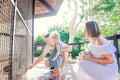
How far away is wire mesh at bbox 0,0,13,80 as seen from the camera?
1933 millimetres

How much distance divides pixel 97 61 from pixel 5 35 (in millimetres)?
901

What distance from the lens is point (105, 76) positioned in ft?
7.93

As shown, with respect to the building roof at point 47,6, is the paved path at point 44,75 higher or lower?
lower

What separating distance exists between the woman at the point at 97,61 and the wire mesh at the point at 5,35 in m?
0.74

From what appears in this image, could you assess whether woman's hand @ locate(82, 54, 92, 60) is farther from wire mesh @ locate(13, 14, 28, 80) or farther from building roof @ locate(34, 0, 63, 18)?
building roof @ locate(34, 0, 63, 18)

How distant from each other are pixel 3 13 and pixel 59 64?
102 inches

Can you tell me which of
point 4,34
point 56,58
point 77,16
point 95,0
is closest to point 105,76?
point 4,34

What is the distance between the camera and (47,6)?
7367 millimetres

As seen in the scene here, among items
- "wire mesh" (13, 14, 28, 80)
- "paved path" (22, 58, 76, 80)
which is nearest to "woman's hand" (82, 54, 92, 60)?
"wire mesh" (13, 14, 28, 80)

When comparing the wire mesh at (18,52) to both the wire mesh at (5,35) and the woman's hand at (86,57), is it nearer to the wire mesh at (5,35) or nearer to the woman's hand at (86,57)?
the wire mesh at (5,35)

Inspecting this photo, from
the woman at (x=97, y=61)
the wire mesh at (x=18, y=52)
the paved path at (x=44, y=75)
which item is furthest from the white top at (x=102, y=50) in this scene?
the paved path at (x=44, y=75)

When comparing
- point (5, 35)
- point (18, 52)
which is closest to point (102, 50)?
point (5, 35)

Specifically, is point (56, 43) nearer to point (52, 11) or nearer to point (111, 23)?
point (52, 11)

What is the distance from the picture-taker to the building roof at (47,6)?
22.3ft
